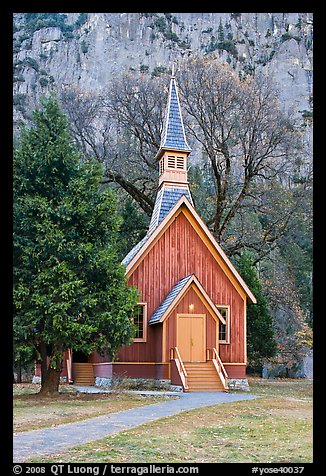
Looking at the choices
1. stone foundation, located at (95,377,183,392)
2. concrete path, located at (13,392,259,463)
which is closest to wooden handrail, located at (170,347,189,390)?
stone foundation, located at (95,377,183,392)

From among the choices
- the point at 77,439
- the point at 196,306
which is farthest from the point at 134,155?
the point at 77,439

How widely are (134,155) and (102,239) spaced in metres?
17.0

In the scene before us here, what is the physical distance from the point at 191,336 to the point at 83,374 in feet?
24.4

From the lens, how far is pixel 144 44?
289 feet

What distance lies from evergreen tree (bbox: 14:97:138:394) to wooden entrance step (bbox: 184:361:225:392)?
3330mm

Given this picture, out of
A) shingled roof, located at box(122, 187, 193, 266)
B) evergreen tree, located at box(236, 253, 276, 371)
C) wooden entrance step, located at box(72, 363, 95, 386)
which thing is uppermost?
shingled roof, located at box(122, 187, 193, 266)

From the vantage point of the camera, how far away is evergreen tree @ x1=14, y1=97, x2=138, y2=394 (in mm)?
17094

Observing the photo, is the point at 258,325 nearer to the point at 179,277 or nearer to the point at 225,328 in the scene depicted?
the point at 225,328

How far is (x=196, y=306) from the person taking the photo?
22.1 metres

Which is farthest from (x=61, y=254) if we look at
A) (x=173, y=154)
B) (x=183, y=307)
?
(x=173, y=154)

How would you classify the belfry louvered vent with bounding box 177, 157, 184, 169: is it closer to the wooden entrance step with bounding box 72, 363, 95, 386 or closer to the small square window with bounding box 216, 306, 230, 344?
the small square window with bounding box 216, 306, 230, 344

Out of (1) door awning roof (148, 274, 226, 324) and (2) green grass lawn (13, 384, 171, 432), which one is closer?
(2) green grass lawn (13, 384, 171, 432)

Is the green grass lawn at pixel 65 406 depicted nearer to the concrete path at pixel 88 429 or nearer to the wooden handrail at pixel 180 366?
the concrete path at pixel 88 429

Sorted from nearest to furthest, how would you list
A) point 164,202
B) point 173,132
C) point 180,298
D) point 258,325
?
point 180,298, point 164,202, point 173,132, point 258,325
